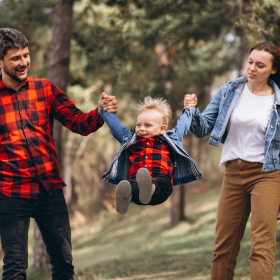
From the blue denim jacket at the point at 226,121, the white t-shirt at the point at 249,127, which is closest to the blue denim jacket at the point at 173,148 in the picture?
the blue denim jacket at the point at 226,121

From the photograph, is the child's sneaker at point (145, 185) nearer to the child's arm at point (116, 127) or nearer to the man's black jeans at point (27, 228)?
the child's arm at point (116, 127)

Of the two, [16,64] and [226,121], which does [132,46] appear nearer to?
[226,121]

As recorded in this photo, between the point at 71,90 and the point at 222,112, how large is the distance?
37.3 feet

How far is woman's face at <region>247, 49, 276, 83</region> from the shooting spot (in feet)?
12.0

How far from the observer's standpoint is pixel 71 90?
14.6m

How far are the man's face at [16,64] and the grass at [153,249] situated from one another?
4099 millimetres

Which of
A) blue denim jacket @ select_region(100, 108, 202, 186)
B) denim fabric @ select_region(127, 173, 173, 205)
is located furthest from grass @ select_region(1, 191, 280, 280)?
denim fabric @ select_region(127, 173, 173, 205)

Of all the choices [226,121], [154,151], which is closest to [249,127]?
[226,121]

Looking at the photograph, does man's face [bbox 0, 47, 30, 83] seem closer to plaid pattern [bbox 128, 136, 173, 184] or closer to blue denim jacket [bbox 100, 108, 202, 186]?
blue denim jacket [bbox 100, 108, 202, 186]

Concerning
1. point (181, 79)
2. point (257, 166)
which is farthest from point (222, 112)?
point (181, 79)

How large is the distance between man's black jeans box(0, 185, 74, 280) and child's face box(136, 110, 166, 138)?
3.47 feet

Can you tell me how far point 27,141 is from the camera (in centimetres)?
335

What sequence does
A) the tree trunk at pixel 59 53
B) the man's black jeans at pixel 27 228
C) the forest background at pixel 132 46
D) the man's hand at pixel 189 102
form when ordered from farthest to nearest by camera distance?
the tree trunk at pixel 59 53 → the forest background at pixel 132 46 → the man's hand at pixel 189 102 → the man's black jeans at pixel 27 228

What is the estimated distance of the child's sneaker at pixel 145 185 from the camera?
11.4 feet
